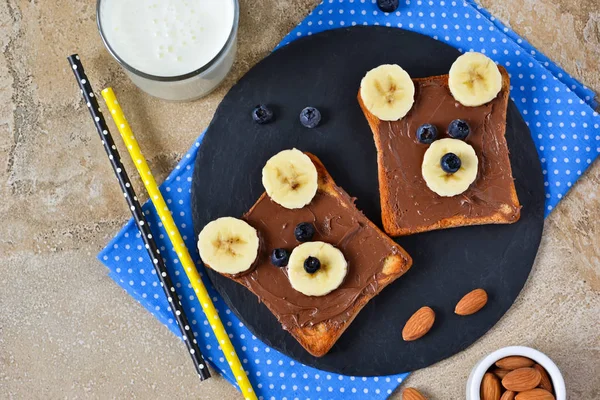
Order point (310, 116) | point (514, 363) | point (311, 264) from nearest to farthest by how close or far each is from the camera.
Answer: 1. point (311, 264)
2. point (514, 363)
3. point (310, 116)

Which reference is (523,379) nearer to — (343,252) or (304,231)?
(343,252)

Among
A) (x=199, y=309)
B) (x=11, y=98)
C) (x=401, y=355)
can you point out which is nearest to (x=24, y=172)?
(x=11, y=98)

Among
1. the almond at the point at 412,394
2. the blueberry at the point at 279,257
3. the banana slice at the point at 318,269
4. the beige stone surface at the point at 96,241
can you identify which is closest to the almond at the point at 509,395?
the beige stone surface at the point at 96,241

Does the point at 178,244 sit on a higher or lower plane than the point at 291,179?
lower

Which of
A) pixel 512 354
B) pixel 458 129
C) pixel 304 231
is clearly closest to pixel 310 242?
pixel 304 231

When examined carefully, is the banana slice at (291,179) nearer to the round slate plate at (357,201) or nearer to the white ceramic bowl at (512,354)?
the round slate plate at (357,201)

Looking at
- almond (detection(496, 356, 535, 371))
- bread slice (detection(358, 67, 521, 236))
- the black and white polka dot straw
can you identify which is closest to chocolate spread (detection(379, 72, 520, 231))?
bread slice (detection(358, 67, 521, 236))

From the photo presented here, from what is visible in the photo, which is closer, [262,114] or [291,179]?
[291,179]

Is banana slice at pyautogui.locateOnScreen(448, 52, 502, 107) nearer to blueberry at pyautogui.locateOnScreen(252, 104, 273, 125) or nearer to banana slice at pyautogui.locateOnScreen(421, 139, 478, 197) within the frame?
banana slice at pyautogui.locateOnScreen(421, 139, 478, 197)

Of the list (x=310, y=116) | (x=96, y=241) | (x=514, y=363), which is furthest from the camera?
(x=96, y=241)
